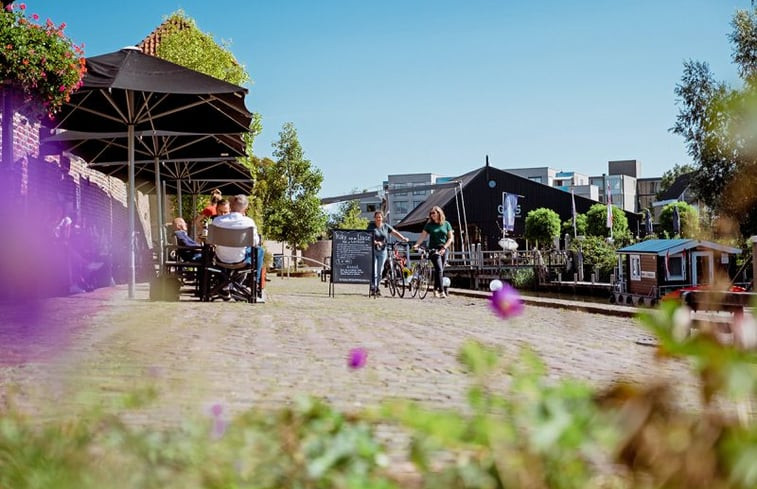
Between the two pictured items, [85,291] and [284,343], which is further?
[85,291]

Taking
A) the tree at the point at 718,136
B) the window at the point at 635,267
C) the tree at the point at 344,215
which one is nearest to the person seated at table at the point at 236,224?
the tree at the point at 718,136

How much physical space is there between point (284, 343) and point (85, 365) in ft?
5.40

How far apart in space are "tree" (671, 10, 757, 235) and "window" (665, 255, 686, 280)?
109 inches

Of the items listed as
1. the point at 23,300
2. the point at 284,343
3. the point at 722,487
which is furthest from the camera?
the point at 23,300

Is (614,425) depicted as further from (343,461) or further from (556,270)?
(556,270)

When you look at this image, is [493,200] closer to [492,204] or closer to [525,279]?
[492,204]

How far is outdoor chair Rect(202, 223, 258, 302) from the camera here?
985cm

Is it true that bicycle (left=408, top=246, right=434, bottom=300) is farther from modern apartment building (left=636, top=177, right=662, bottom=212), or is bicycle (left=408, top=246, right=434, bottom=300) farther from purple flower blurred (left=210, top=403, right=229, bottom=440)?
modern apartment building (left=636, top=177, right=662, bottom=212)

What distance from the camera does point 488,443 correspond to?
1391mm

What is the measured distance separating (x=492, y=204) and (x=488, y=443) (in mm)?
65017

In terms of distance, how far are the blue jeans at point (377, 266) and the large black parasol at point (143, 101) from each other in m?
4.30

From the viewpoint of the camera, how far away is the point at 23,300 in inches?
391

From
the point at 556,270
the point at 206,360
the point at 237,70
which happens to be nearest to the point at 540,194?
the point at 556,270

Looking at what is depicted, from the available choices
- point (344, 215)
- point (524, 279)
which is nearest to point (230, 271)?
point (524, 279)
